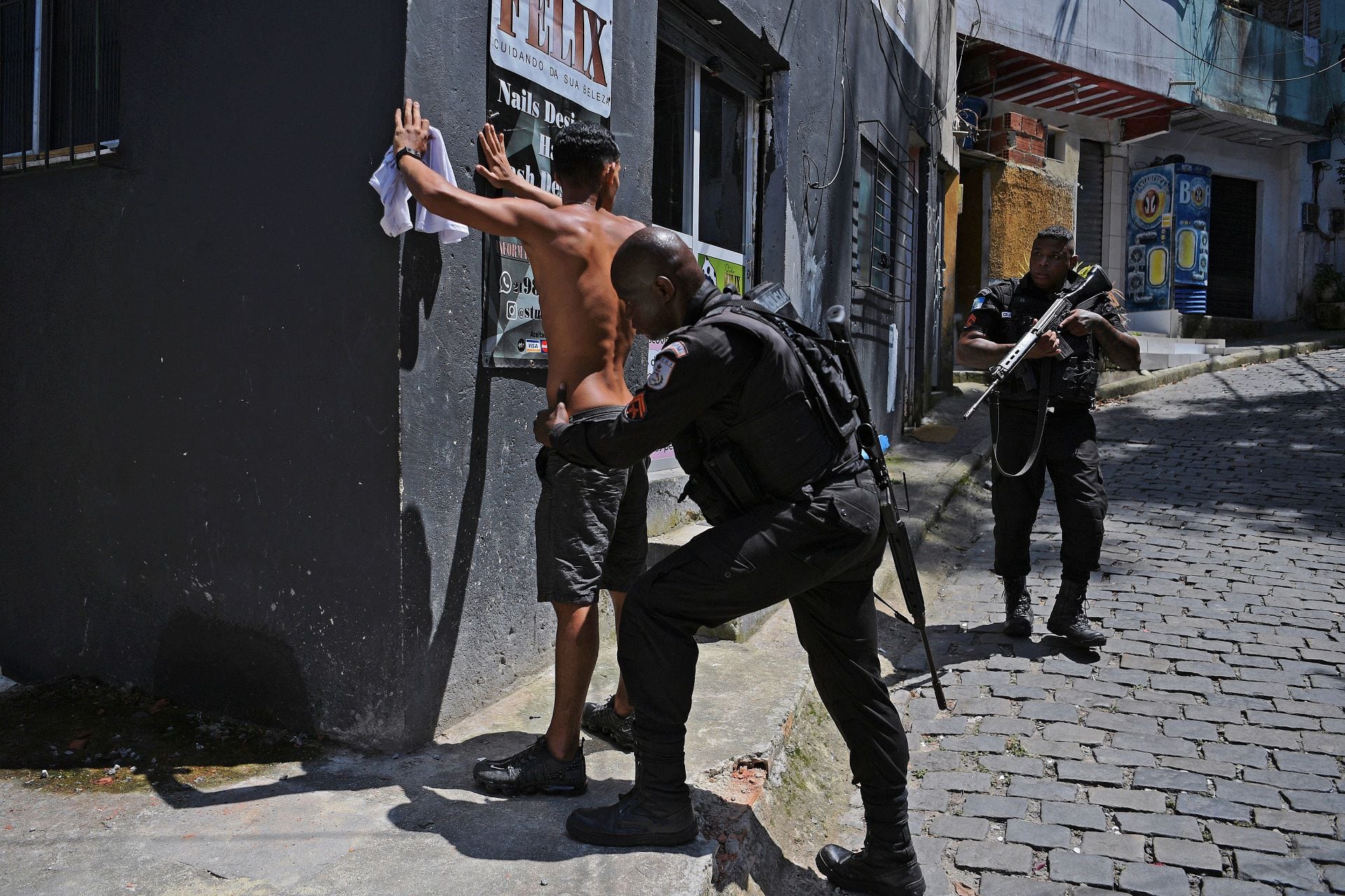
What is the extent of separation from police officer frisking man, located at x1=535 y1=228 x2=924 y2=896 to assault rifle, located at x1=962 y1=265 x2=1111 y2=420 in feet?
7.61

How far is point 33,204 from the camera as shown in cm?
405

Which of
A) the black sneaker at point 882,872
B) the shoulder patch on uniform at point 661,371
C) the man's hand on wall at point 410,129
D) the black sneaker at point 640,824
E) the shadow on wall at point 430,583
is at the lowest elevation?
the black sneaker at point 882,872

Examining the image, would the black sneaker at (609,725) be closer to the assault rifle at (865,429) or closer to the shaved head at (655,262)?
the assault rifle at (865,429)

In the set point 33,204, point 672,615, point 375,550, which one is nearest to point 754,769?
point 672,615

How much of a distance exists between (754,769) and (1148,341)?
46.2 ft

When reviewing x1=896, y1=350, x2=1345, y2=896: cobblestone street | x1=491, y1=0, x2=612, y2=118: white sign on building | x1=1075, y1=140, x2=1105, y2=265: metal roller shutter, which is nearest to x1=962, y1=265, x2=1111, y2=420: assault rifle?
x1=896, y1=350, x2=1345, y2=896: cobblestone street

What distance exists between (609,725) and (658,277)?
5.27 ft

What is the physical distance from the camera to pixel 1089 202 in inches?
689

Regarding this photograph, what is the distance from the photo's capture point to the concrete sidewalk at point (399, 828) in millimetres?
2547

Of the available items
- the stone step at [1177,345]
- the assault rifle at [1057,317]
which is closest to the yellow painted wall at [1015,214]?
the stone step at [1177,345]

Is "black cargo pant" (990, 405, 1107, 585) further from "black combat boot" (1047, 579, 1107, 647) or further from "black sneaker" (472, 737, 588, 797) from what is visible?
"black sneaker" (472, 737, 588, 797)

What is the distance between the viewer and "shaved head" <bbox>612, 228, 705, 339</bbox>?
2.68m

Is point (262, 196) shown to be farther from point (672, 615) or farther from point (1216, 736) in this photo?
point (1216, 736)

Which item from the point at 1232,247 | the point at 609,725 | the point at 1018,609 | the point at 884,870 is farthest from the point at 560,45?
the point at 1232,247
